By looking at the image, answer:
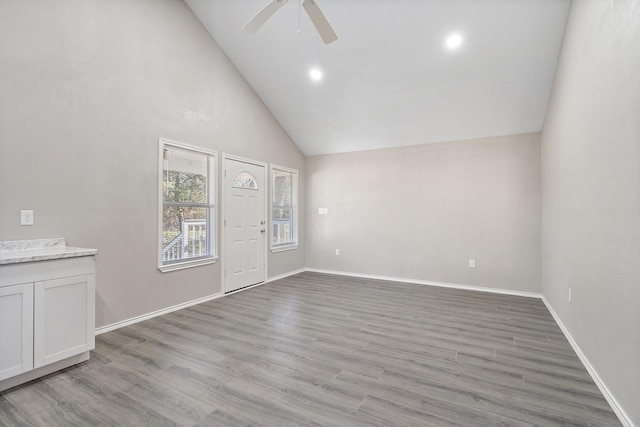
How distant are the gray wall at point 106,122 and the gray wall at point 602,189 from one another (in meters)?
4.03

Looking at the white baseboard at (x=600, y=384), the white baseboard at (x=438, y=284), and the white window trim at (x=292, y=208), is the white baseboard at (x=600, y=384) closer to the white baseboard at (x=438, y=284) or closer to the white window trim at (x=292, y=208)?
the white baseboard at (x=438, y=284)

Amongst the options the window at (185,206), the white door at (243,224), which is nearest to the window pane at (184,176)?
the window at (185,206)

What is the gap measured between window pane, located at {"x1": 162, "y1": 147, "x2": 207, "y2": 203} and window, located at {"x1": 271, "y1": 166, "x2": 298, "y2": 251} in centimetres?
150

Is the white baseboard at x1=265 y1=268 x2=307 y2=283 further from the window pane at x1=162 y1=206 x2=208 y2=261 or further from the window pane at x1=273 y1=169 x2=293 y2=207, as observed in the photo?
the window pane at x1=162 y1=206 x2=208 y2=261

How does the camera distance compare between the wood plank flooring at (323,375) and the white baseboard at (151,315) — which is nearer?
the wood plank flooring at (323,375)

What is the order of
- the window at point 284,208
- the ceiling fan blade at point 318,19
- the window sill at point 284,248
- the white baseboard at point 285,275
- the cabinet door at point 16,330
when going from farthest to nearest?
1. the window at point 284,208
2. the window sill at point 284,248
3. the white baseboard at point 285,275
4. the ceiling fan blade at point 318,19
5. the cabinet door at point 16,330

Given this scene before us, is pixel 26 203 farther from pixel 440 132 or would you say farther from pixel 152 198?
pixel 440 132

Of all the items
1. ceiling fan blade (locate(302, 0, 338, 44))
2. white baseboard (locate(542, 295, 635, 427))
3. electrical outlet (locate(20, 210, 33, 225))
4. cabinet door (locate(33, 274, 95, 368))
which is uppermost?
ceiling fan blade (locate(302, 0, 338, 44))

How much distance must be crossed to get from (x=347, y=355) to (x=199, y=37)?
168 inches

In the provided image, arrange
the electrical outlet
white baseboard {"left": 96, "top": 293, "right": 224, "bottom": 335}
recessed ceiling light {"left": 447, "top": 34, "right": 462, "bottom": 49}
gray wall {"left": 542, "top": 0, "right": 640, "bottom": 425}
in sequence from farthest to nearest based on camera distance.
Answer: recessed ceiling light {"left": 447, "top": 34, "right": 462, "bottom": 49} → white baseboard {"left": 96, "top": 293, "right": 224, "bottom": 335} → the electrical outlet → gray wall {"left": 542, "top": 0, "right": 640, "bottom": 425}

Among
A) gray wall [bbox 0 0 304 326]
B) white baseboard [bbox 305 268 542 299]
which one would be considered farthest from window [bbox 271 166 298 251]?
gray wall [bbox 0 0 304 326]

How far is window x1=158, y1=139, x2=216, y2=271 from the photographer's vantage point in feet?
11.8

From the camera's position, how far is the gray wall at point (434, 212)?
4484mm

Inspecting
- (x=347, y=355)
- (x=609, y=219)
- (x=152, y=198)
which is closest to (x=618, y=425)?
(x=609, y=219)
